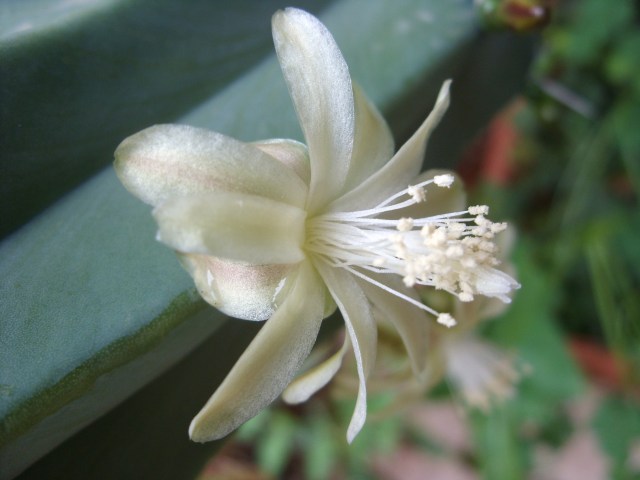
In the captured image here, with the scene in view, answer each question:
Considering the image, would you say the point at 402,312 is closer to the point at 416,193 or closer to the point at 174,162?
the point at 416,193

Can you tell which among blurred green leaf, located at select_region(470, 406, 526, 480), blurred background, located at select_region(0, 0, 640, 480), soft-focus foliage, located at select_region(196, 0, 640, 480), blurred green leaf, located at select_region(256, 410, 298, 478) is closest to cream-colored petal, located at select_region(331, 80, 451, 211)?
blurred background, located at select_region(0, 0, 640, 480)

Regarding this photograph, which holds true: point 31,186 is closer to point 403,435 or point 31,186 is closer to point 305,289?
point 305,289

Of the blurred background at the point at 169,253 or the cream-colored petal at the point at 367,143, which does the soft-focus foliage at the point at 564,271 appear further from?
the cream-colored petal at the point at 367,143

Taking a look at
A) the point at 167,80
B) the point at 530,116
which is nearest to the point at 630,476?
the point at 530,116

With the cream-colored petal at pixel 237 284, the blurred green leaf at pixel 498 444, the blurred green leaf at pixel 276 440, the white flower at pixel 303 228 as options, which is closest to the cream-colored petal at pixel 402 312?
the white flower at pixel 303 228

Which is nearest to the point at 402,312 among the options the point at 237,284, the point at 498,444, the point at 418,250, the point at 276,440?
the point at 418,250
